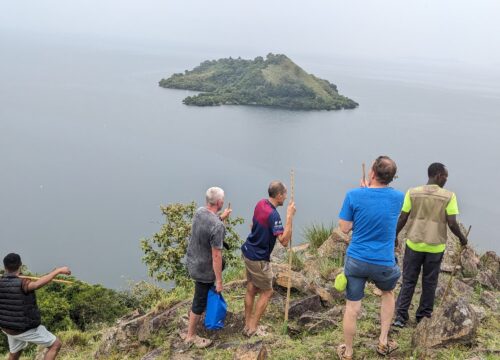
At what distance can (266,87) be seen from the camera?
145375 millimetres

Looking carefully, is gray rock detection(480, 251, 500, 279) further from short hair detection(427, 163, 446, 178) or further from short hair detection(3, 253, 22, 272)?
short hair detection(3, 253, 22, 272)

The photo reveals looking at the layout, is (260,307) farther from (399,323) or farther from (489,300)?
(489,300)

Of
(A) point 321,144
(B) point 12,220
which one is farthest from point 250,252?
(A) point 321,144

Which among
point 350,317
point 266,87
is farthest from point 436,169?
point 266,87

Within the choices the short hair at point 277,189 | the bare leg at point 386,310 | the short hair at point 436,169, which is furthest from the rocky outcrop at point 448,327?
the short hair at point 277,189

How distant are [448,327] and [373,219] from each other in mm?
1468

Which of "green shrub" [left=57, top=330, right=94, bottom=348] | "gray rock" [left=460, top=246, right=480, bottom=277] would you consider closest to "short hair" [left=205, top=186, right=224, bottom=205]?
"green shrub" [left=57, top=330, right=94, bottom=348]

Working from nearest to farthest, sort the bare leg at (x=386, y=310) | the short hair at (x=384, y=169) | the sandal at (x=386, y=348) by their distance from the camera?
the short hair at (x=384, y=169) → the bare leg at (x=386, y=310) → the sandal at (x=386, y=348)

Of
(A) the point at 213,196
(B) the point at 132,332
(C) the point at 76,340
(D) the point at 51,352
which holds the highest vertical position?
(A) the point at 213,196

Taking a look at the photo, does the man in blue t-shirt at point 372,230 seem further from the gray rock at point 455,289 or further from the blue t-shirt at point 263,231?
the gray rock at point 455,289

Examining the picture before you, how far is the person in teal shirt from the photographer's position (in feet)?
14.9

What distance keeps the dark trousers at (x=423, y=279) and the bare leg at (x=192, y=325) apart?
211 centimetres

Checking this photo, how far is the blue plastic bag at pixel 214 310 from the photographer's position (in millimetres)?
4829

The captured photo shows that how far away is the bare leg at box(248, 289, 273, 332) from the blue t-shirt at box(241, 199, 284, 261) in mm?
385
